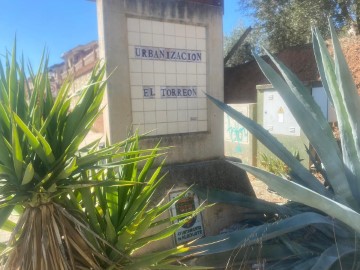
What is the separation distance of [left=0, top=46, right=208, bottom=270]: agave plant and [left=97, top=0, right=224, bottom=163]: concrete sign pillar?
3.55 feet

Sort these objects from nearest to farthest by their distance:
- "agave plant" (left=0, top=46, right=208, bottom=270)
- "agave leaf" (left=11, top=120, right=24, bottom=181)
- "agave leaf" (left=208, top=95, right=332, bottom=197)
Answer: "agave leaf" (left=11, top=120, right=24, bottom=181) < "agave plant" (left=0, top=46, right=208, bottom=270) < "agave leaf" (left=208, top=95, right=332, bottom=197)

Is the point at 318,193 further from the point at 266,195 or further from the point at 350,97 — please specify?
the point at 266,195

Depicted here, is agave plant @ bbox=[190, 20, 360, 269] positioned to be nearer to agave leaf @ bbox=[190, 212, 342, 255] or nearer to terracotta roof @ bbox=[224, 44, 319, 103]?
agave leaf @ bbox=[190, 212, 342, 255]

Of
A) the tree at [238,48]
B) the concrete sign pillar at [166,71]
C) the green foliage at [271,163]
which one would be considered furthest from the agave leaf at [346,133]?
the tree at [238,48]

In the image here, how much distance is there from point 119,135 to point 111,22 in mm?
1126

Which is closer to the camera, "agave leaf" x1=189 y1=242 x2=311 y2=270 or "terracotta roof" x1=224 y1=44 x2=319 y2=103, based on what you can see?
"agave leaf" x1=189 y1=242 x2=311 y2=270

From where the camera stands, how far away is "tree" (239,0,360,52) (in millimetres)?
11016

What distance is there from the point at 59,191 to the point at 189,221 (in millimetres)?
1909

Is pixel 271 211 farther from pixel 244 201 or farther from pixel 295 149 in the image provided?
pixel 295 149

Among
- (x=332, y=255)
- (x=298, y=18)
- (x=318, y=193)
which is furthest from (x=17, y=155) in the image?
(x=298, y=18)

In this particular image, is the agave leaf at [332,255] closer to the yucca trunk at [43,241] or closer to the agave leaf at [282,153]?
the agave leaf at [282,153]

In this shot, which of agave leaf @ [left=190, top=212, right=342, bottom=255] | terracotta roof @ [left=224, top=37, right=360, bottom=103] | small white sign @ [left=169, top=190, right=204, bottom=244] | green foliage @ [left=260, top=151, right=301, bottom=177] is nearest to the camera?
agave leaf @ [left=190, top=212, right=342, bottom=255]

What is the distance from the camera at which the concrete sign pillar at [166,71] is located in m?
3.52

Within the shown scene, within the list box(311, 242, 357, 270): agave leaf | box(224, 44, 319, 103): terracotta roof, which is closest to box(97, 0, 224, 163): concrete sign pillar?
box(311, 242, 357, 270): agave leaf
